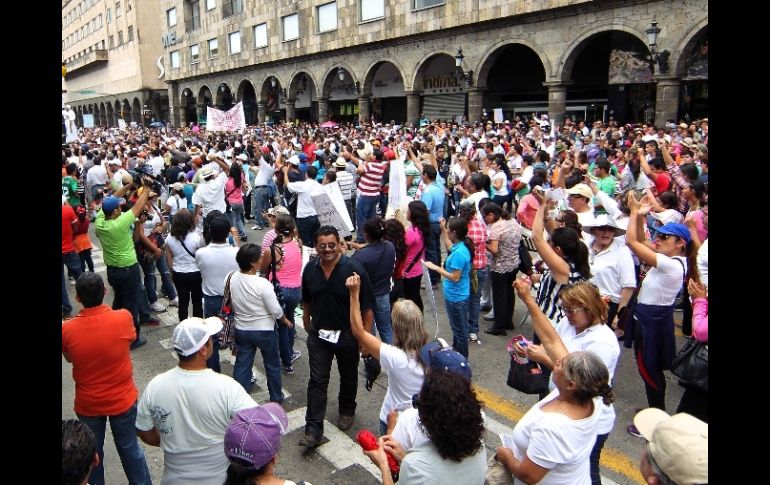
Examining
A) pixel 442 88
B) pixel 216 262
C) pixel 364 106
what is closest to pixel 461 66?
pixel 442 88

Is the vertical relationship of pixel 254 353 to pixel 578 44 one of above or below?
below

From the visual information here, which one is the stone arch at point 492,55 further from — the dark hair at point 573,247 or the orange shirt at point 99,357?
the orange shirt at point 99,357

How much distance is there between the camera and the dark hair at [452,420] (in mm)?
2461

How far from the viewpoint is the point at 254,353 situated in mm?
5023

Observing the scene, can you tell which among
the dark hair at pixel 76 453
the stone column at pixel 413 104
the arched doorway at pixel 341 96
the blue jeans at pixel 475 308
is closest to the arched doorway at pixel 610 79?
the stone column at pixel 413 104

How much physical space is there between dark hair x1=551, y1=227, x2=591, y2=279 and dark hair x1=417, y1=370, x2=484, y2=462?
2.43 metres

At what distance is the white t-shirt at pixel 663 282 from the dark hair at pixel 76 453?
13.3 feet

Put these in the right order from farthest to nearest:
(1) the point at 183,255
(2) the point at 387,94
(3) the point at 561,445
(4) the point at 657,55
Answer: (2) the point at 387,94, (4) the point at 657,55, (1) the point at 183,255, (3) the point at 561,445

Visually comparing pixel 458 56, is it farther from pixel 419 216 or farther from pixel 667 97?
pixel 419 216

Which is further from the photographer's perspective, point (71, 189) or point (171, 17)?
point (171, 17)

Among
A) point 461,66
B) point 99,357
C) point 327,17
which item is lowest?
point 99,357

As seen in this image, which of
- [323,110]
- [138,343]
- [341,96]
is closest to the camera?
[138,343]

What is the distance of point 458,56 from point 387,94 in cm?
928

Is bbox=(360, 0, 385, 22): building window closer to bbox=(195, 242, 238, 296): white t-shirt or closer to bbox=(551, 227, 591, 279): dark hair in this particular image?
bbox=(195, 242, 238, 296): white t-shirt
